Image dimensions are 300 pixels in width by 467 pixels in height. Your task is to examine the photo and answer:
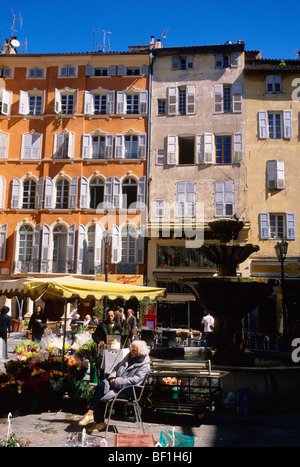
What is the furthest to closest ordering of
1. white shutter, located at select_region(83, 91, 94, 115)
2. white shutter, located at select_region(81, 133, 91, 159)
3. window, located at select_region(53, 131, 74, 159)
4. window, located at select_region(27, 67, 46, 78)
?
window, located at select_region(27, 67, 46, 78), white shutter, located at select_region(83, 91, 94, 115), white shutter, located at select_region(81, 133, 91, 159), window, located at select_region(53, 131, 74, 159)

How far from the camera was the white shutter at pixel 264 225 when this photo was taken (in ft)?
80.6

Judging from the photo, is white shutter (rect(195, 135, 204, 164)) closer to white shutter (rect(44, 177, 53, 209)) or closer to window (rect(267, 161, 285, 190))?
window (rect(267, 161, 285, 190))

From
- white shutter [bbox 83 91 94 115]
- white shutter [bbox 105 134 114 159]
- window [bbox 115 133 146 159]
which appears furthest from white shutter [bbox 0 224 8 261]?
white shutter [bbox 83 91 94 115]

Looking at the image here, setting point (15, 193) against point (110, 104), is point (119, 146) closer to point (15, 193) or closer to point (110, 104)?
point (110, 104)

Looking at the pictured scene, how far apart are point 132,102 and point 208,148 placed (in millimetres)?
5872

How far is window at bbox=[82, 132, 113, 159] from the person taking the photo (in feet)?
87.7

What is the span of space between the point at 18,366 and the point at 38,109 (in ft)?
77.5

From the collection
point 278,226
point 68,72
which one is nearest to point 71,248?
point 68,72

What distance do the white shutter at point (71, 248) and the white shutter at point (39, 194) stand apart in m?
2.52

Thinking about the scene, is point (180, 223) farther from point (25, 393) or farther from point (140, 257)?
point (25, 393)

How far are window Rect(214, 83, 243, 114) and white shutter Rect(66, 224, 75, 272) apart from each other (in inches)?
450

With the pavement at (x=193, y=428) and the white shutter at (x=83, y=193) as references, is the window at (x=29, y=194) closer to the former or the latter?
the white shutter at (x=83, y=193)

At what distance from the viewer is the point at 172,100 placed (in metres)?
26.9
